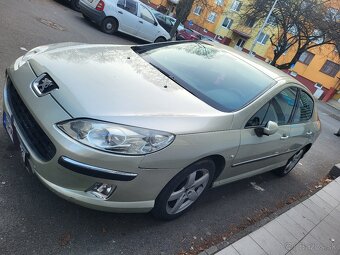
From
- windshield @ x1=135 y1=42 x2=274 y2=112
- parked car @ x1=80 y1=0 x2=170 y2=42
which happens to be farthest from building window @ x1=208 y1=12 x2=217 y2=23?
windshield @ x1=135 y1=42 x2=274 y2=112

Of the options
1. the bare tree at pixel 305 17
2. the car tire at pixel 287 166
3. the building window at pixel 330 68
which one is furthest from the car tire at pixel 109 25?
the building window at pixel 330 68

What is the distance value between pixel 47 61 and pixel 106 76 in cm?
58

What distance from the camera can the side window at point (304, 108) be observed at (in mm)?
4551

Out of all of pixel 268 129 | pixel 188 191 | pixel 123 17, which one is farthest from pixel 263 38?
pixel 188 191

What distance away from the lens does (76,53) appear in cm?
346

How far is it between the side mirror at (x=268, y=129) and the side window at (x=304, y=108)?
45.5 inches

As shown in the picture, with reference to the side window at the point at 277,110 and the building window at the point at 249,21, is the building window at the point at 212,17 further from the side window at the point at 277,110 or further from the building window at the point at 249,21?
the side window at the point at 277,110

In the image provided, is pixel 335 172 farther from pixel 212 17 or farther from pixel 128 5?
pixel 212 17

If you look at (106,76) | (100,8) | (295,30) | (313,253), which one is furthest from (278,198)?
(295,30)

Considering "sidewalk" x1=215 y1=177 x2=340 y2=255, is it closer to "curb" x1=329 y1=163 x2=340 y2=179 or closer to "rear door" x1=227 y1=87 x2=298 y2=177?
"rear door" x1=227 y1=87 x2=298 y2=177

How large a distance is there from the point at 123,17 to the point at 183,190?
11597 millimetres

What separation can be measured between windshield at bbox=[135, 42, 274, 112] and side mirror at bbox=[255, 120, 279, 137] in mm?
311

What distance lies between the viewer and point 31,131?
2.70 meters

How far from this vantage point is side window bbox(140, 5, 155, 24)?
A: 46.5 ft
